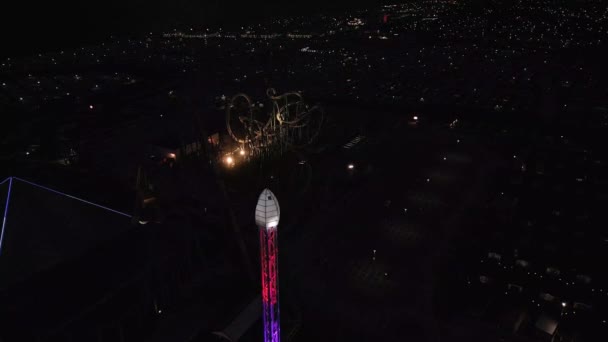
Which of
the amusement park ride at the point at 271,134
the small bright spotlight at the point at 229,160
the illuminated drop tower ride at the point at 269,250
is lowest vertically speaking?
the small bright spotlight at the point at 229,160

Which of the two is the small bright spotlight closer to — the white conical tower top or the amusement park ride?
the amusement park ride

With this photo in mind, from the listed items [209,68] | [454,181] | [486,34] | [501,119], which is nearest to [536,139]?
[501,119]

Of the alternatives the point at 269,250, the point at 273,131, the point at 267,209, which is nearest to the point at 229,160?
the point at 273,131

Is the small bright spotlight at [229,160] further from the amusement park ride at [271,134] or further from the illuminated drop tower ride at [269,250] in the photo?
the illuminated drop tower ride at [269,250]

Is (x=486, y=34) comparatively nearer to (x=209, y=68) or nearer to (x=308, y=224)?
(x=209, y=68)

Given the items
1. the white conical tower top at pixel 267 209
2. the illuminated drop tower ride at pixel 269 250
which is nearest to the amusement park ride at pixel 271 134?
the illuminated drop tower ride at pixel 269 250

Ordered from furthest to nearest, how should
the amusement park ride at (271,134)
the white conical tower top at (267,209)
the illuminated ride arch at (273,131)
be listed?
the amusement park ride at (271,134)
the illuminated ride arch at (273,131)
the white conical tower top at (267,209)

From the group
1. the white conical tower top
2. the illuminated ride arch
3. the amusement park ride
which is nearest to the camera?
the white conical tower top

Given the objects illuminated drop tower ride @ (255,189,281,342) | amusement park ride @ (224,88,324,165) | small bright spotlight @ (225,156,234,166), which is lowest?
small bright spotlight @ (225,156,234,166)

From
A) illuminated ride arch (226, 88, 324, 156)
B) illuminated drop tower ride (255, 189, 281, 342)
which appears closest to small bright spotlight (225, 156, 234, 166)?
illuminated ride arch (226, 88, 324, 156)
